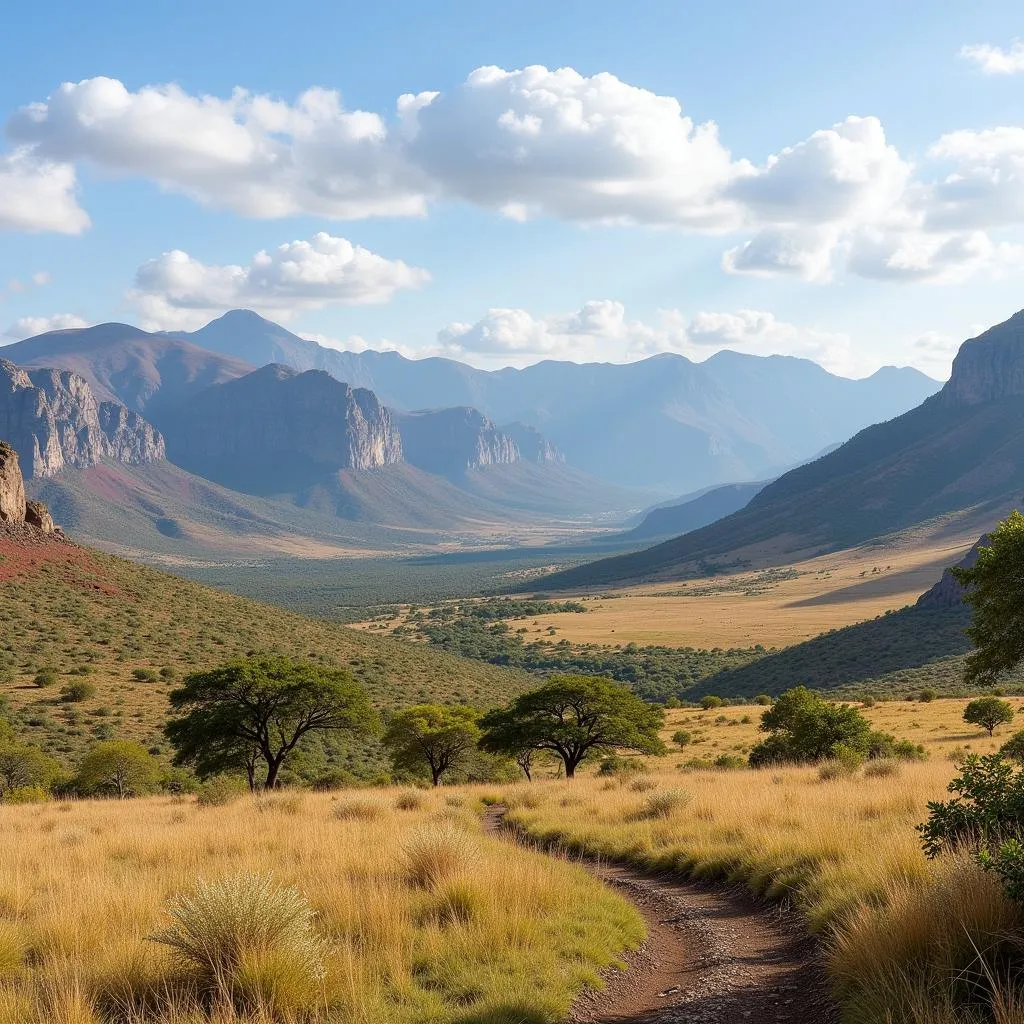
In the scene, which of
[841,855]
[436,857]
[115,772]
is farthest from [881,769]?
[115,772]

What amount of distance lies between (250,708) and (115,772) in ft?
24.8

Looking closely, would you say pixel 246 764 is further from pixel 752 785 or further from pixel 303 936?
pixel 303 936

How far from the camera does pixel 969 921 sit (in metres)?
6.29

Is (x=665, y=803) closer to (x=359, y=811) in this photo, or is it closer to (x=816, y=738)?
(x=359, y=811)

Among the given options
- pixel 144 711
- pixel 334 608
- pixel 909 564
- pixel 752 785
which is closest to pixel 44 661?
pixel 144 711

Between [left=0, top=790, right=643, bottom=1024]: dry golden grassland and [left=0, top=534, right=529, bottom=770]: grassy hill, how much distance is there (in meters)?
36.0

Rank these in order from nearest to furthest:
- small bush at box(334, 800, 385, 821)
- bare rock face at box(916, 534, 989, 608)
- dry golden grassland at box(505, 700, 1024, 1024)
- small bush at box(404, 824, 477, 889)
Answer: dry golden grassland at box(505, 700, 1024, 1024) < small bush at box(404, 824, 477, 889) < small bush at box(334, 800, 385, 821) < bare rock face at box(916, 534, 989, 608)

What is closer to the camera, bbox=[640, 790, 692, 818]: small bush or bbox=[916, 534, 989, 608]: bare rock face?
bbox=[640, 790, 692, 818]: small bush

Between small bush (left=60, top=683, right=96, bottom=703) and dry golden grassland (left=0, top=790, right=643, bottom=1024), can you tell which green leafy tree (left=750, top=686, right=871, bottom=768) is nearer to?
dry golden grassland (left=0, top=790, right=643, bottom=1024)

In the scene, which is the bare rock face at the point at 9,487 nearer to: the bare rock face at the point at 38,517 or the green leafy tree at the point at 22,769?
the bare rock face at the point at 38,517

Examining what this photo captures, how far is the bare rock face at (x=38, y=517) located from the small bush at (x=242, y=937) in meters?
76.6

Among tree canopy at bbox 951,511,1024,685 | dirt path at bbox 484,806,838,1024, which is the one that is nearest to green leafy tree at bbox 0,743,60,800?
dirt path at bbox 484,806,838,1024

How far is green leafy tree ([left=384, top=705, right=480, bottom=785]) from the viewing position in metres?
38.8

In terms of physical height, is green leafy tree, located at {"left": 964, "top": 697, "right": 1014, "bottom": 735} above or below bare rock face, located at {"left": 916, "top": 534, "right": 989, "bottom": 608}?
above
